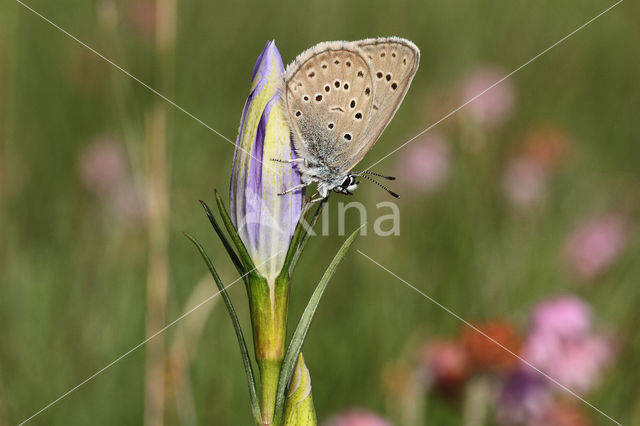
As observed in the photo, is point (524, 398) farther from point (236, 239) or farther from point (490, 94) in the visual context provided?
point (490, 94)

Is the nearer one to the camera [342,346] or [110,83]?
[342,346]


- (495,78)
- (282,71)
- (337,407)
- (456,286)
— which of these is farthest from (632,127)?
(282,71)

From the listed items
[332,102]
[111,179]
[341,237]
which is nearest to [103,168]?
[111,179]

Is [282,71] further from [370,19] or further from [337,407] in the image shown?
[370,19]

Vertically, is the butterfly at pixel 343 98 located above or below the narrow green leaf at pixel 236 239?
above

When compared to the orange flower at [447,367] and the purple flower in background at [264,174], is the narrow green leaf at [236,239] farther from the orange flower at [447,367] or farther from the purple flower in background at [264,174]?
the orange flower at [447,367]

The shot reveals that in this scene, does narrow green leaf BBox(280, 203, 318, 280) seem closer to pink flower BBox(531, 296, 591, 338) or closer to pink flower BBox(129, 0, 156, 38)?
pink flower BBox(531, 296, 591, 338)

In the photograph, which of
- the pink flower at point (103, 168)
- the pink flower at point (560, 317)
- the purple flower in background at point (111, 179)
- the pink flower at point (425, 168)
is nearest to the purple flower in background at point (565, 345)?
the pink flower at point (560, 317)
